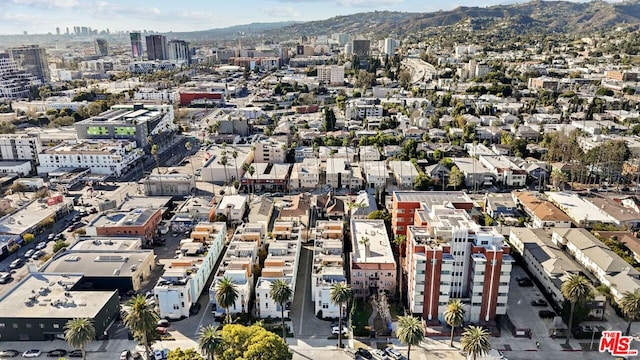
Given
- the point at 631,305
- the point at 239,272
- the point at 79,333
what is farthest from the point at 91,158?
the point at 631,305

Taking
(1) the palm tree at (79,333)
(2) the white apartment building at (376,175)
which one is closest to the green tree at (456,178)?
(2) the white apartment building at (376,175)

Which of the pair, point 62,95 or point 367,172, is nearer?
point 367,172

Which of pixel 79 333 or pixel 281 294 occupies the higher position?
pixel 281 294

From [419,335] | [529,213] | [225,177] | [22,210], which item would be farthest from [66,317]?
[529,213]

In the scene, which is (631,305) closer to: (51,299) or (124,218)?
(51,299)

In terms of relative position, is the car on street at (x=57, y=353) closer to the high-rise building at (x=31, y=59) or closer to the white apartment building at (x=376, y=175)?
the white apartment building at (x=376, y=175)

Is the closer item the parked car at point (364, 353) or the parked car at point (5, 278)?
the parked car at point (364, 353)

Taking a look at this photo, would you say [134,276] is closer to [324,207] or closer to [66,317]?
[66,317]
